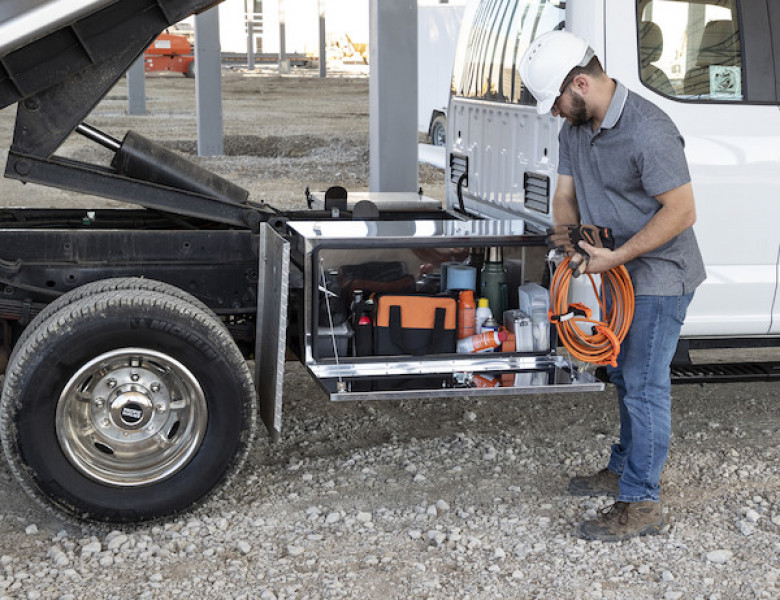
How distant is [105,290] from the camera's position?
4.00 metres

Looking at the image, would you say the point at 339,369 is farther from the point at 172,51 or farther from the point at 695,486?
the point at 172,51

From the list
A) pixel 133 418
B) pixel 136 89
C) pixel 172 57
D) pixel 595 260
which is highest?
pixel 172 57

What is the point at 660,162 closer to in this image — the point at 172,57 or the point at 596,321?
the point at 596,321

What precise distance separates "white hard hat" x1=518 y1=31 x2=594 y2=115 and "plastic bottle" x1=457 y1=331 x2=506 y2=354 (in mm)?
1040

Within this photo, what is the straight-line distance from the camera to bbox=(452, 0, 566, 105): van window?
471 cm

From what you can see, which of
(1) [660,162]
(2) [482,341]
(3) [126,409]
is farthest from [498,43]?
(3) [126,409]

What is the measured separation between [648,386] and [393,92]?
4758mm

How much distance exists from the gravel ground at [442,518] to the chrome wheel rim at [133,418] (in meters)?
0.24

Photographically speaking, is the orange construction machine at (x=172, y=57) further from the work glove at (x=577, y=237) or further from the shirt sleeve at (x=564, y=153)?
the work glove at (x=577, y=237)

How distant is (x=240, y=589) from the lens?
11.5ft

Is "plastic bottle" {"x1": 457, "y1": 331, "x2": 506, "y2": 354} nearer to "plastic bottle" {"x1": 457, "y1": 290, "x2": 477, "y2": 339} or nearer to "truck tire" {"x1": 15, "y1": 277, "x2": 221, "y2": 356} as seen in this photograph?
"plastic bottle" {"x1": 457, "y1": 290, "x2": 477, "y2": 339}

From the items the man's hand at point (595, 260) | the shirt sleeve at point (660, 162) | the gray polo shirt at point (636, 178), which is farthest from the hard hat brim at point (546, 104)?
the man's hand at point (595, 260)

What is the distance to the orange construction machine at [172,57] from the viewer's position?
3693cm

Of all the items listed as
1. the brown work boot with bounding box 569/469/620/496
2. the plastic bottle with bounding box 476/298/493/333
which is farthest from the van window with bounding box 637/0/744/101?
the brown work boot with bounding box 569/469/620/496
